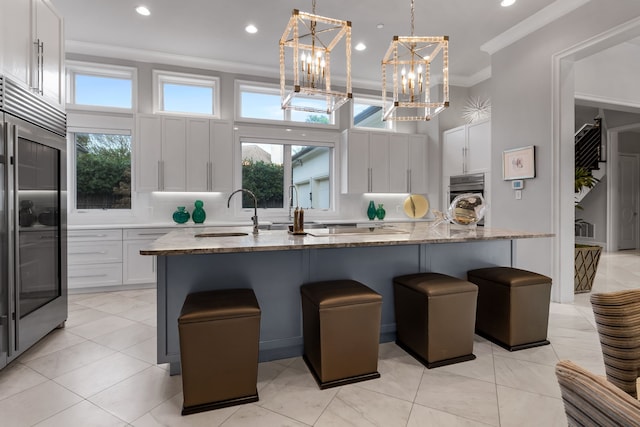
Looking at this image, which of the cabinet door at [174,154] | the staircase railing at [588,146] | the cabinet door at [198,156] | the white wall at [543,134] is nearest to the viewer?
the white wall at [543,134]

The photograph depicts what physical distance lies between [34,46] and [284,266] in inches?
99.2

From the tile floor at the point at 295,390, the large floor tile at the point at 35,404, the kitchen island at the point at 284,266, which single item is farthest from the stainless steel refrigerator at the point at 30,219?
the kitchen island at the point at 284,266

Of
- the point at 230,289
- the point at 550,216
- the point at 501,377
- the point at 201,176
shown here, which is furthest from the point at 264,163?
the point at 501,377

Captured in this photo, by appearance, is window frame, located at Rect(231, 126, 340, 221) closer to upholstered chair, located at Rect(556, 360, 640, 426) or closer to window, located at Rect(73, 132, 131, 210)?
window, located at Rect(73, 132, 131, 210)

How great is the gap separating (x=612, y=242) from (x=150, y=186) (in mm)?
9196

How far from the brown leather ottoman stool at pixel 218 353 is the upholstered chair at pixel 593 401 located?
1489 millimetres

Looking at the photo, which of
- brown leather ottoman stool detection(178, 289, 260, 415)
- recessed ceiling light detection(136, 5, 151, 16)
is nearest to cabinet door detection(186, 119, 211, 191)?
recessed ceiling light detection(136, 5, 151, 16)

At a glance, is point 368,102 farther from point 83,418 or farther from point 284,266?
point 83,418

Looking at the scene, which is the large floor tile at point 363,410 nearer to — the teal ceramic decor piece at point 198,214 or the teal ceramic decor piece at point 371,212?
the teal ceramic decor piece at point 198,214

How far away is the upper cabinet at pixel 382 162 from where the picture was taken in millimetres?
5543

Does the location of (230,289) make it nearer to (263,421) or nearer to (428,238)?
(263,421)

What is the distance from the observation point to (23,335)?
7.75 feet

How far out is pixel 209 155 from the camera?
490 cm

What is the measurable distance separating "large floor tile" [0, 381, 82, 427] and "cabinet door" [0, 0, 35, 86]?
6.70ft
